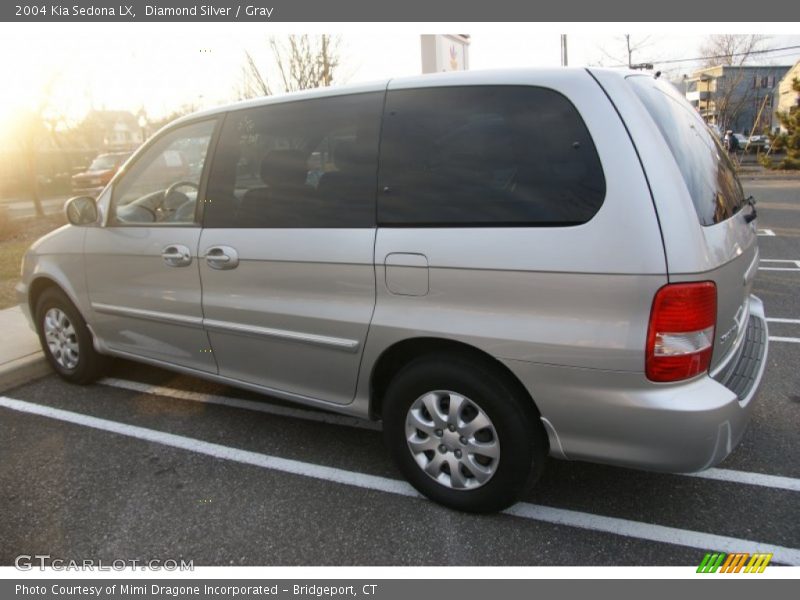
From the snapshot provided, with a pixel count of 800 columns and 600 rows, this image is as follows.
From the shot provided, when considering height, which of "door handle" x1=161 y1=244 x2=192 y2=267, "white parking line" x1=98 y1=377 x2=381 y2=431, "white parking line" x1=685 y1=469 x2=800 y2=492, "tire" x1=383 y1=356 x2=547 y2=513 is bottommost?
"white parking line" x1=685 y1=469 x2=800 y2=492

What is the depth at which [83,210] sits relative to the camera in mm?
3803

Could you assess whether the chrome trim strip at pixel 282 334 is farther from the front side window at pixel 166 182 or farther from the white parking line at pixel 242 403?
the white parking line at pixel 242 403

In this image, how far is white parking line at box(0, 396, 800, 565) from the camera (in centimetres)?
236

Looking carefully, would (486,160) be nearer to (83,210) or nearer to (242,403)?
(242,403)

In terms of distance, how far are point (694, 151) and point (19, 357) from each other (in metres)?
5.03

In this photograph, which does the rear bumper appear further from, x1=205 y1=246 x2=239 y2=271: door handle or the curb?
the curb

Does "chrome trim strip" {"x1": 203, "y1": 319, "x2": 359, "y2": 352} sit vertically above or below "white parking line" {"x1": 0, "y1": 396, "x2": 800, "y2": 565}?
above

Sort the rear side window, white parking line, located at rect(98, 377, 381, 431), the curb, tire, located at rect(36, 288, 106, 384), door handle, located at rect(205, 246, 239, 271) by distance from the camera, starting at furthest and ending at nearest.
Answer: the curb, tire, located at rect(36, 288, 106, 384), white parking line, located at rect(98, 377, 381, 431), door handle, located at rect(205, 246, 239, 271), the rear side window

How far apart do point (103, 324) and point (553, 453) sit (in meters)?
3.11

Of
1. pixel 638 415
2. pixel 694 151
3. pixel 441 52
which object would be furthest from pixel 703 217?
pixel 441 52

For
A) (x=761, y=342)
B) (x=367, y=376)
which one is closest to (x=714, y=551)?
(x=761, y=342)

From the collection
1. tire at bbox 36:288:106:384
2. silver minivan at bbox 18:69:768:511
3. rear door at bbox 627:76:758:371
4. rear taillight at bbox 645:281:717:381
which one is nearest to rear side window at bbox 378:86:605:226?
silver minivan at bbox 18:69:768:511

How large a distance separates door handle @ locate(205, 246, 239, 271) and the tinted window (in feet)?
0.46

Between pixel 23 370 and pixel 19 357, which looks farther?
pixel 19 357
